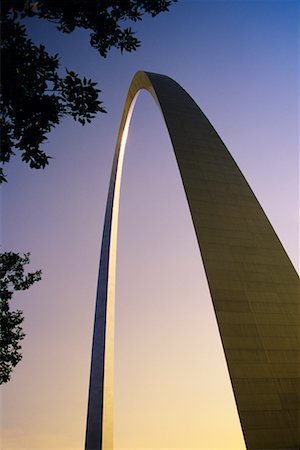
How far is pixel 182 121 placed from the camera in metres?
17.2

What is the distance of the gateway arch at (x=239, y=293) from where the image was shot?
9.48 metres

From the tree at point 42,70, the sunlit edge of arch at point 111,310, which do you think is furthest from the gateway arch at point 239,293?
the tree at point 42,70

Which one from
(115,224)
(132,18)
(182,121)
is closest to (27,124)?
(132,18)

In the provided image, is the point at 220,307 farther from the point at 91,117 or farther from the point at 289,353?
the point at 91,117

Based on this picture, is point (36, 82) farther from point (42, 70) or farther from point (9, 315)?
point (9, 315)

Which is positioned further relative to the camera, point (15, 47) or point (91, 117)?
point (91, 117)

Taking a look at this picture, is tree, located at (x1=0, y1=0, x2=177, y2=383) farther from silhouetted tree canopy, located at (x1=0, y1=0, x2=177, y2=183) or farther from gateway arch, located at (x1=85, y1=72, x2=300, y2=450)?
gateway arch, located at (x1=85, y1=72, x2=300, y2=450)

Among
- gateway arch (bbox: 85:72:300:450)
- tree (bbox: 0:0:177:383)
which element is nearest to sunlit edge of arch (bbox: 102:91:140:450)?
gateway arch (bbox: 85:72:300:450)

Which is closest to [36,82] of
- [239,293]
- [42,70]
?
[42,70]

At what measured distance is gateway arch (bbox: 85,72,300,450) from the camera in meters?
9.48

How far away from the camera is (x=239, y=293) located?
11289mm

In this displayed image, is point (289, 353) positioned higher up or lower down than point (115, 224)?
lower down

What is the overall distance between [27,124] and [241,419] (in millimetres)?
8254

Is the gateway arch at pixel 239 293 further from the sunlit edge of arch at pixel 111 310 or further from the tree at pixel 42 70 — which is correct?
the tree at pixel 42 70
